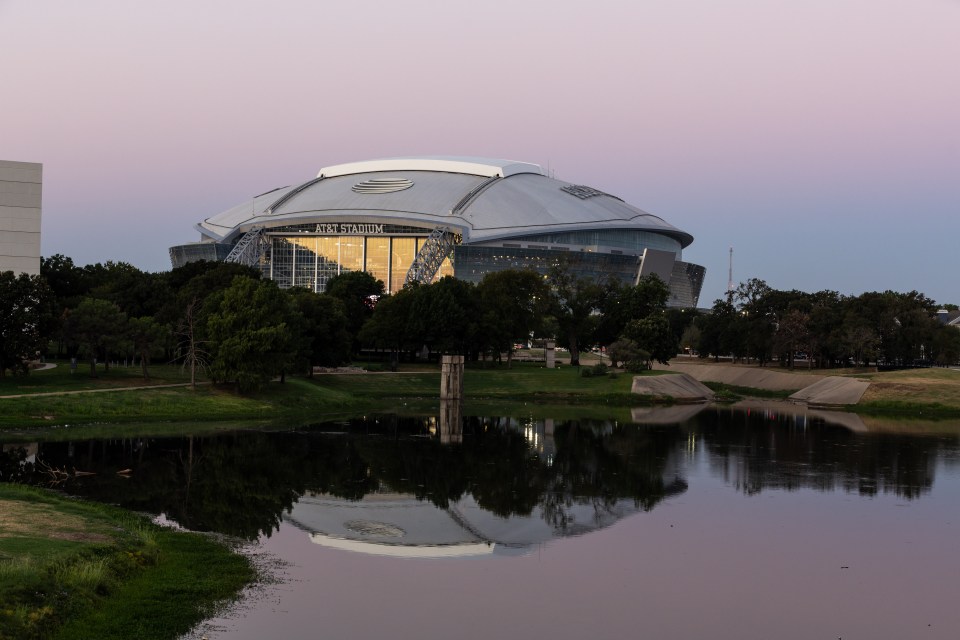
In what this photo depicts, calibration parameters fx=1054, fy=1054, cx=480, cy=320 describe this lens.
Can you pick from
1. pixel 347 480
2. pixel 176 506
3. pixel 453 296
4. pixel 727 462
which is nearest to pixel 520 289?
pixel 453 296

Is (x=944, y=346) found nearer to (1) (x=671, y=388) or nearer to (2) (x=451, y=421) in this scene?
(1) (x=671, y=388)

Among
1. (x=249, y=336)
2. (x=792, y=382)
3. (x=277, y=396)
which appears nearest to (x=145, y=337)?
(x=249, y=336)

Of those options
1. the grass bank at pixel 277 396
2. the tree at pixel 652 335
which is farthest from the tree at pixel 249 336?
the tree at pixel 652 335

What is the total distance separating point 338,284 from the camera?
338ft

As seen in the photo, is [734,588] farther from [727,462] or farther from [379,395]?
[379,395]

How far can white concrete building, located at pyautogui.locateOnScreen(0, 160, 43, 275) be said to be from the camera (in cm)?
6325

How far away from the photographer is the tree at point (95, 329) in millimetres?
60312

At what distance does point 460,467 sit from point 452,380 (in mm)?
34361

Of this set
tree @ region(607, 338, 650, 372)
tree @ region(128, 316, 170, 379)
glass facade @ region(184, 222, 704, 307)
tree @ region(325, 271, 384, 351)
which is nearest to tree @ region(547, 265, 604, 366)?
tree @ region(607, 338, 650, 372)

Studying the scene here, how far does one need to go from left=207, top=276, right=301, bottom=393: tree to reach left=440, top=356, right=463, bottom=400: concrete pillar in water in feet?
43.8

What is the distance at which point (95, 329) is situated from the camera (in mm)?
60844

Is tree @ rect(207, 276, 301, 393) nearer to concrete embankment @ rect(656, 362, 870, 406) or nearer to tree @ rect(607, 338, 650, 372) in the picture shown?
tree @ rect(607, 338, 650, 372)

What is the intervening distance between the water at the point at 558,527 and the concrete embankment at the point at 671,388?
27.1m

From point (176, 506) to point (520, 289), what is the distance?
66506 mm
